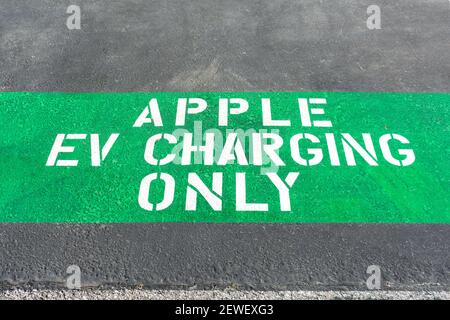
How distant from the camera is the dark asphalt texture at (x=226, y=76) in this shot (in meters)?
5.27

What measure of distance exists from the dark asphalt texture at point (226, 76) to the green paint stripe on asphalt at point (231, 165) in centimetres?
21

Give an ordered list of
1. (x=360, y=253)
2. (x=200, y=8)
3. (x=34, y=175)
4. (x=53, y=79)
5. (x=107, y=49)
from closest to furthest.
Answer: (x=360, y=253) → (x=34, y=175) → (x=53, y=79) → (x=107, y=49) → (x=200, y=8)

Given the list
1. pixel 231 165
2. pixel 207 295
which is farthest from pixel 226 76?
pixel 207 295

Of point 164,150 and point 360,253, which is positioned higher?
point 164,150

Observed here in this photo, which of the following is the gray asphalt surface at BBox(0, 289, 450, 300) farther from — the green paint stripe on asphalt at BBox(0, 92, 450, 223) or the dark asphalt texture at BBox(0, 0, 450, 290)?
the green paint stripe on asphalt at BBox(0, 92, 450, 223)

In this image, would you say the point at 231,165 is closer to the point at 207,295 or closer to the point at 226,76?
the point at 207,295

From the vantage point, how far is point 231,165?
6.48 metres

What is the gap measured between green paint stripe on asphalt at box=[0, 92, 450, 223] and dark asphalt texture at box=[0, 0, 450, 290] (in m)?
0.21

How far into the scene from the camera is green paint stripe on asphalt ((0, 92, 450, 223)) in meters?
5.92

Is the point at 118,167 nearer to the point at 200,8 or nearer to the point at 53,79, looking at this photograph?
the point at 53,79
